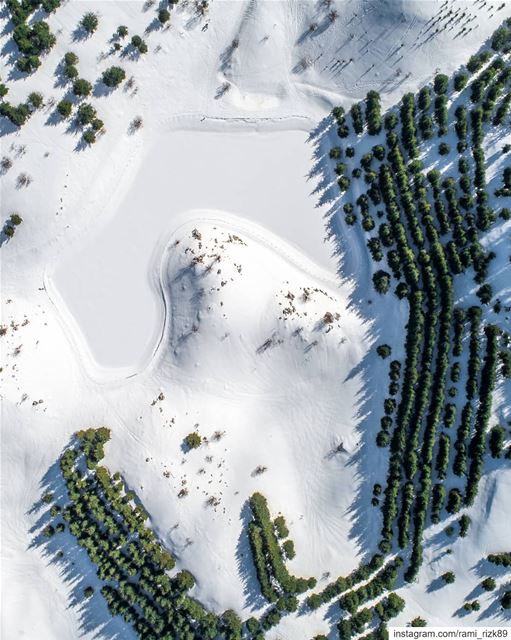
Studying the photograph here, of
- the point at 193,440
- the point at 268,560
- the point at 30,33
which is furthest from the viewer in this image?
the point at 30,33

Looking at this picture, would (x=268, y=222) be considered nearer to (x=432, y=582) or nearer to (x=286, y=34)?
(x=286, y=34)

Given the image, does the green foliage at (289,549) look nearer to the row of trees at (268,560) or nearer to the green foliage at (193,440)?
the row of trees at (268,560)

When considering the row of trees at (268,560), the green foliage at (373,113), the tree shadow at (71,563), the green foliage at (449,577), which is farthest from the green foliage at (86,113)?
the green foliage at (449,577)

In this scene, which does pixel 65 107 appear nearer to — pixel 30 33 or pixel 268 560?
pixel 30 33

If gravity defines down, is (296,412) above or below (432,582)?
above

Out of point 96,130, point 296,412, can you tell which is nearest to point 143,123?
point 96,130

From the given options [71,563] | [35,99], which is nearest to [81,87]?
[35,99]
